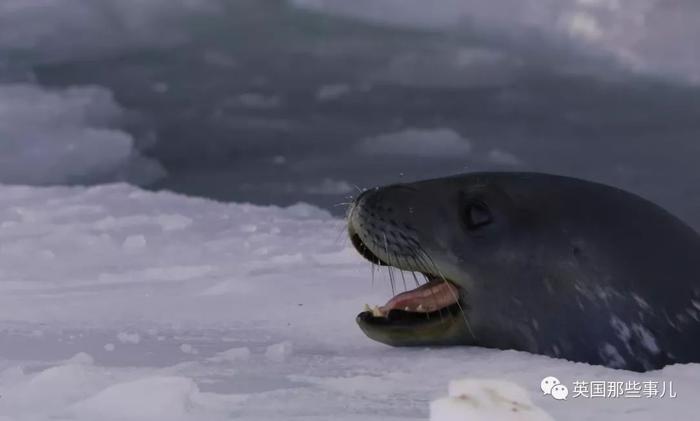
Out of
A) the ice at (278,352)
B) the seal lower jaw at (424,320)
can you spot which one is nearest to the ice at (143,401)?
the ice at (278,352)

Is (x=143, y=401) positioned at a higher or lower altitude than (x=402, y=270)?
lower

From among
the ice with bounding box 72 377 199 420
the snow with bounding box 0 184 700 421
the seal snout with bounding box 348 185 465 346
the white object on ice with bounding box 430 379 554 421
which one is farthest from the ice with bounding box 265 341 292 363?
the white object on ice with bounding box 430 379 554 421

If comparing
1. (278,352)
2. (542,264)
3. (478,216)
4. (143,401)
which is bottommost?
(143,401)

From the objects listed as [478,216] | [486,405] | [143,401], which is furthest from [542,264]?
[486,405]

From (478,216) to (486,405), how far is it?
192 cm

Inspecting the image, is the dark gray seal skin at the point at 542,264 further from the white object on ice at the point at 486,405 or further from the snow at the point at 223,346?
the white object on ice at the point at 486,405

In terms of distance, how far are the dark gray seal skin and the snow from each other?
139mm

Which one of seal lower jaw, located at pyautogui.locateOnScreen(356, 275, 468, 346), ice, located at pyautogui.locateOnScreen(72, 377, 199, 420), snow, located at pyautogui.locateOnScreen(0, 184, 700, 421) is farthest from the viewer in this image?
seal lower jaw, located at pyautogui.locateOnScreen(356, 275, 468, 346)

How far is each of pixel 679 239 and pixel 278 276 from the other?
122 inches

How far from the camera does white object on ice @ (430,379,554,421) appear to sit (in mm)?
1793

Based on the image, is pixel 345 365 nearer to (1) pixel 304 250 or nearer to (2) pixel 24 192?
(1) pixel 304 250

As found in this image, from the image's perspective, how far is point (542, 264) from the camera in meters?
3.55

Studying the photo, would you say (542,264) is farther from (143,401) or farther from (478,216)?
(143,401)

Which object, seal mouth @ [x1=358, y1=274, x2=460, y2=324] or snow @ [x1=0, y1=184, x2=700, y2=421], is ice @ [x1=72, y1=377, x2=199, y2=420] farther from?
seal mouth @ [x1=358, y1=274, x2=460, y2=324]
